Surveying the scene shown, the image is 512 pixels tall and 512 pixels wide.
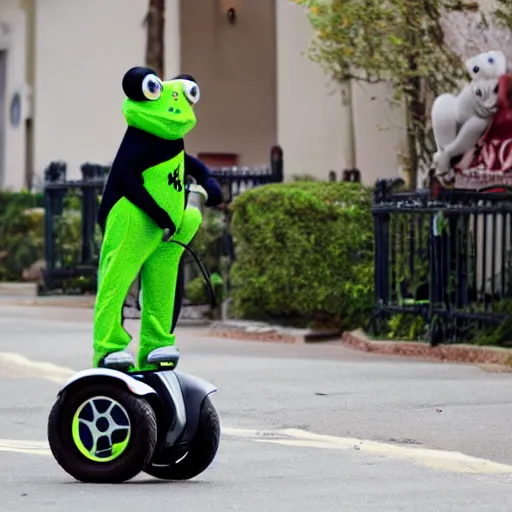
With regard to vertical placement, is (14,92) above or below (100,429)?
above

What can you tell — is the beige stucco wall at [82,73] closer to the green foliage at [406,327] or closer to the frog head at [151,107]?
the green foliage at [406,327]

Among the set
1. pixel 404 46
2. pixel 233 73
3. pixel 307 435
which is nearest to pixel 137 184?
pixel 307 435

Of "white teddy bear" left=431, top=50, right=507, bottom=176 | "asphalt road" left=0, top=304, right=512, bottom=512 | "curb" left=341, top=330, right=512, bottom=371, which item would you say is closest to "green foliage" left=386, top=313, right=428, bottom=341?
"curb" left=341, top=330, right=512, bottom=371

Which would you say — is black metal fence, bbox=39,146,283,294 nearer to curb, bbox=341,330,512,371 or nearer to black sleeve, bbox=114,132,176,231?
curb, bbox=341,330,512,371

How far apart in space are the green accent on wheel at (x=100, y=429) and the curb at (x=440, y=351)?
6.18 metres

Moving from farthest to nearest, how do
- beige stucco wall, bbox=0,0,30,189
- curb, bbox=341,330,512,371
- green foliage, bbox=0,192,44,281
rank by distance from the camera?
beige stucco wall, bbox=0,0,30,189, green foliage, bbox=0,192,44,281, curb, bbox=341,330,512,371

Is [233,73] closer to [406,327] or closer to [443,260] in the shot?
[406,327]

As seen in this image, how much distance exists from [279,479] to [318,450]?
1217 mm

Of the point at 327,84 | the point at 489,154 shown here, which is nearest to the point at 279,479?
the point at 489,154

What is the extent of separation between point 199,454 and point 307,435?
1.99 metres

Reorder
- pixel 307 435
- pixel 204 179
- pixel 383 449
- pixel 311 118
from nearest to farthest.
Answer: pixel 204 179, pixel 383 449, pixel 307 435, pixel 311 118

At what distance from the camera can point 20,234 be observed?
89.3 feet

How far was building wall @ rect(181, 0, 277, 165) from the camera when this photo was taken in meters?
27.9

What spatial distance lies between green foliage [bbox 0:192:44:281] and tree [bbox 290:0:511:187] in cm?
913
